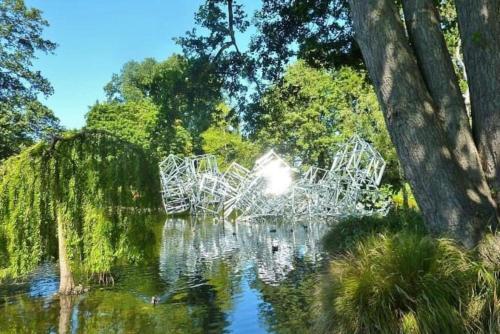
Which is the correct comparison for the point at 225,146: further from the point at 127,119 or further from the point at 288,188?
the point at 288,188

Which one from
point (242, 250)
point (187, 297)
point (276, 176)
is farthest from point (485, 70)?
point (276, 176)

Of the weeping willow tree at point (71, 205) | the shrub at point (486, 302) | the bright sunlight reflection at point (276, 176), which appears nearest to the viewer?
the shrub at point (486, 302)

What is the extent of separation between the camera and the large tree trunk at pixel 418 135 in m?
4.92

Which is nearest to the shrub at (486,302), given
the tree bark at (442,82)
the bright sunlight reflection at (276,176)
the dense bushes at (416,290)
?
the dense bushes at (416,290)

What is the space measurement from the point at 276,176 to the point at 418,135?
21.6 meters

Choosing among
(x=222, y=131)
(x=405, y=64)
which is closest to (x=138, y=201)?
(x=405, y=64)

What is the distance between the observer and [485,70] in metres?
5.08

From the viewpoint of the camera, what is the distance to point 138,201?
10.3 metres

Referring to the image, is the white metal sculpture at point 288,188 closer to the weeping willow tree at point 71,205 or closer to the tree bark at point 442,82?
the weeping willow tree at point 71,205

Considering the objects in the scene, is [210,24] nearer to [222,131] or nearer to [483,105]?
[483,105]

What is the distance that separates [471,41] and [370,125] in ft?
86.4

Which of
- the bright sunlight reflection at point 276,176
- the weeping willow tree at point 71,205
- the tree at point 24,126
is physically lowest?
the weeping willow tree at point 71,205

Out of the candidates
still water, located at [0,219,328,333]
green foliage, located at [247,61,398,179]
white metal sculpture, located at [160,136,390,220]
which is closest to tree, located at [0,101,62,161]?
white metal sculpture, located at [160,136,390,220]

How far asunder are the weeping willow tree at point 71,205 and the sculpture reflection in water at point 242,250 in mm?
2058
